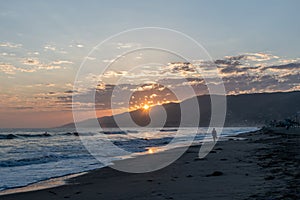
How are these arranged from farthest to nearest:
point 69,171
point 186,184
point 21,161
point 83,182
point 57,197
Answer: point 21,161, point 69,171, point 83,182, point 186,184, point 57,197

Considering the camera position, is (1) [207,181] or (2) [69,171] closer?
(1) [207,181]

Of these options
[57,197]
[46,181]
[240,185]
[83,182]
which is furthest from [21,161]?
[240,185]

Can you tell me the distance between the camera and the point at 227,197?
29.2 feet

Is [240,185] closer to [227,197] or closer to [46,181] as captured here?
[227,197]

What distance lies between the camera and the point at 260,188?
9734 mm

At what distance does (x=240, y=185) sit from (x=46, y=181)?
931 cm

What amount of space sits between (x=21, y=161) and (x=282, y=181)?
1961cm

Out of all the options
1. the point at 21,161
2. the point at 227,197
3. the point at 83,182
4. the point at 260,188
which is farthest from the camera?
the point at 21,161

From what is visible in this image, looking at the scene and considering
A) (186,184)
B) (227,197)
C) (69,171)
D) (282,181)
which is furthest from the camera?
(69,171)

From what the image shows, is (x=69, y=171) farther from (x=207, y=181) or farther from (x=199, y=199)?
(x=199, y=199)

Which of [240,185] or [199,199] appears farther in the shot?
[240,185]

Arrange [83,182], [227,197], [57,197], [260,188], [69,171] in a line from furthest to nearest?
[69,171]
[83,182]
[57,197]
[260,188]
[227,197]

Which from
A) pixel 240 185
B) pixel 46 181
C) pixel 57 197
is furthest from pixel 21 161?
pixel 240 185

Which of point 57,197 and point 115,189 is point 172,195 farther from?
point 57,197
